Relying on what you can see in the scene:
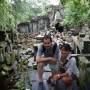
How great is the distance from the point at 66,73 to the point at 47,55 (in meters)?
1.07

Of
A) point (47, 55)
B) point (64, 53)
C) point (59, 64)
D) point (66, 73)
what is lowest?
point (66, 73)

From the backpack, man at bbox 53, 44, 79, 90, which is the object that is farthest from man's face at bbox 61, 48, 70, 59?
the backpack

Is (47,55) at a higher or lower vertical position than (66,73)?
higher

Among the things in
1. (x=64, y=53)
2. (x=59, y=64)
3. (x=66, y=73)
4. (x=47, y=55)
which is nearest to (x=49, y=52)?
(x=47, y=55)

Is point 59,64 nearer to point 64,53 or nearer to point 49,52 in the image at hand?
point 64,53

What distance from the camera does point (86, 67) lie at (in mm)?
6473

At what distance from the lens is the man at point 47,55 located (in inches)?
262

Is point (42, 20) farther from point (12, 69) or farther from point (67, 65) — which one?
point (67, 65)

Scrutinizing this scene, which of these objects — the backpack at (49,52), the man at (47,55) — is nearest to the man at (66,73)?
the man at (47,55)

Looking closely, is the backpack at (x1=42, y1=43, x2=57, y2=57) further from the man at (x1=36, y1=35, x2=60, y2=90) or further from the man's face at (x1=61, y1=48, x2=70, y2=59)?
the man's face at (x1=61, y1=48, x2=70, y2=59)

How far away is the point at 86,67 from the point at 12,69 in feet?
15.6

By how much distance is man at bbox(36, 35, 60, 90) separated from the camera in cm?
665

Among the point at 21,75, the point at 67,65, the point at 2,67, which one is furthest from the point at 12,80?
the point at 67,65

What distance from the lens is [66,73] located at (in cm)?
593
